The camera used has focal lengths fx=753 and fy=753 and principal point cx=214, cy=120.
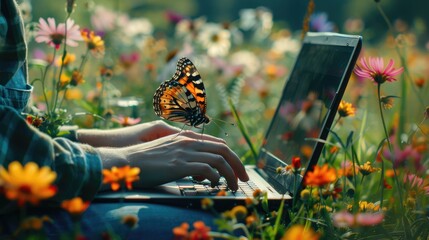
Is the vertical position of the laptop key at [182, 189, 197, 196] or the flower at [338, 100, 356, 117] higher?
the flower at [338, 100, 356, 117]

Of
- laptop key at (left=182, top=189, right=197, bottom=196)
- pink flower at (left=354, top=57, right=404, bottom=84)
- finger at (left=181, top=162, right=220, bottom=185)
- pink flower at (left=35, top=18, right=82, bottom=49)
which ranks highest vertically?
pink flower at (left=354, top=57, right=404, bottom=84)

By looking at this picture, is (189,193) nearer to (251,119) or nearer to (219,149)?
(219,149)

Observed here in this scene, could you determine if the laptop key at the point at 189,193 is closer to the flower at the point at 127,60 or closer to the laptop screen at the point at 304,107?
the laptop screen at the point at 304,107

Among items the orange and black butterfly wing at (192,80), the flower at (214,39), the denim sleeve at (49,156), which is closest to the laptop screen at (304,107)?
the orange and black butterfly wing at (192,80)

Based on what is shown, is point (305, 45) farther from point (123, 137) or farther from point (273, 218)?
point (273, 218)

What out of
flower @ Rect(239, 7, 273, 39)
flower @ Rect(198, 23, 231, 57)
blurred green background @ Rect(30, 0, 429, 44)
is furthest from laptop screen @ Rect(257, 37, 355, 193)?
blurred green background @ Rect(30, 0, 429, 44)

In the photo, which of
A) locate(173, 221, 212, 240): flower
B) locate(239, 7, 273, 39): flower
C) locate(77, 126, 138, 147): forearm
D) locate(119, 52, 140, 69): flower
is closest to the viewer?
locate(173, 221, 212, 240): flower

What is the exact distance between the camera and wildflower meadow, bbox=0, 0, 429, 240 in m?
1.28

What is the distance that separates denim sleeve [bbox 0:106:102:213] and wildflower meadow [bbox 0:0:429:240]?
60 mm

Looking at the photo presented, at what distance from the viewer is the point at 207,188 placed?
65.6 inches

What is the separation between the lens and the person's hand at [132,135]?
1860 millimetres

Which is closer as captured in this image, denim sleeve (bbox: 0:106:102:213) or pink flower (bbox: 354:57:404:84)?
denim sleeve (bbox: 0:106:102:213)

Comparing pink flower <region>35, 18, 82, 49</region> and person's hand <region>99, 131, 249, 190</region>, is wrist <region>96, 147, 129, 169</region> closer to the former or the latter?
person's hand <region>99, 131, 249, 190</region>

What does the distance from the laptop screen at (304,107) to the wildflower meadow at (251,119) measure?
52mm
